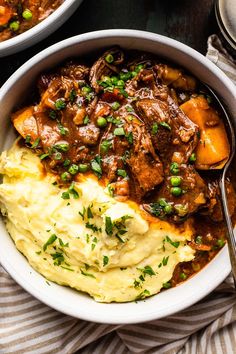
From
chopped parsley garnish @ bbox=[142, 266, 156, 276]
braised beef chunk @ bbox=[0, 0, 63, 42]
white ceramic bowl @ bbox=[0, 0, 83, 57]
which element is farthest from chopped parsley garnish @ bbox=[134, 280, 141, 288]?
braised beef chunk @ bbox=[0, 0, 63, 42]

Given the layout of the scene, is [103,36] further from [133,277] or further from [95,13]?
[133,277]

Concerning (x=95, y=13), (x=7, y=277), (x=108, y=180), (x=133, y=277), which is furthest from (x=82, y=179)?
(x=95, y=13)

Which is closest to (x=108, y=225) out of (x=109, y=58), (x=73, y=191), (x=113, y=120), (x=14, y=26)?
(x=73, y=191)

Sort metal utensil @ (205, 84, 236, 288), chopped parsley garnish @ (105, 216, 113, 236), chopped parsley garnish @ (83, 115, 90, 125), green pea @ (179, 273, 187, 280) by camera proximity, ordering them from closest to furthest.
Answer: chopped parsley garnish @ (105, 216, 113, 236) < metal utensil @ (205, 84, 236, 288) < chopped parsley garnish @ (83, 115, 90, 125) < green pea @ (179, 273, 187, 280)

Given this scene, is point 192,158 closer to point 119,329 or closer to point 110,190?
point 110,190

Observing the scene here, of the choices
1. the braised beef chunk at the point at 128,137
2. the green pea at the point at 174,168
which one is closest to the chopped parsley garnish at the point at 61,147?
the braised beef chunk at the point at 128,137

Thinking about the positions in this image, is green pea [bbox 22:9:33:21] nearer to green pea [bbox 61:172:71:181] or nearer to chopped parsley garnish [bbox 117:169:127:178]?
green pea [bbox 61:172:71:181]
